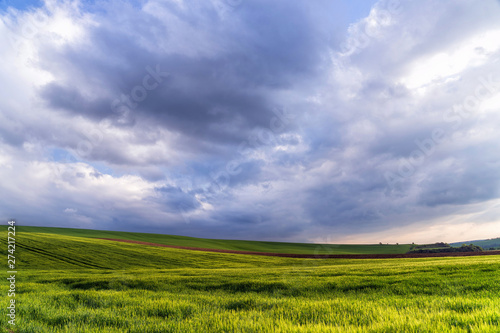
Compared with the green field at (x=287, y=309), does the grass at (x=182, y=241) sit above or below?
below

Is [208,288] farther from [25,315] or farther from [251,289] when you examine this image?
[25,315]

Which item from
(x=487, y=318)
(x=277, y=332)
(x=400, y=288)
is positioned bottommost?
(x=400, y=288)

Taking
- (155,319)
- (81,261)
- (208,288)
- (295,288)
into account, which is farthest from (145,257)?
(155,319)

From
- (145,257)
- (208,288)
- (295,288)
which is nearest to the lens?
(295,288)

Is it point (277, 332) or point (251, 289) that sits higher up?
point (277, 332)

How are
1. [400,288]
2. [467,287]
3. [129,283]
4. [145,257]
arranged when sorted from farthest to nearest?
[145,257] < [129,283] < [400,288] < [467,287]

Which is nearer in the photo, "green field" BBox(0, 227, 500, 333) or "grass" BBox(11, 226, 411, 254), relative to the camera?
"green field" BBox(0, 227, 500, 333)

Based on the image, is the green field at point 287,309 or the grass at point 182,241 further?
the grass at point 182,241

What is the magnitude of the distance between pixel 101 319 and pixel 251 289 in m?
7.35

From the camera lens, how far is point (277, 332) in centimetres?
479

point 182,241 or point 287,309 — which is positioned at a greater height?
point 287,309

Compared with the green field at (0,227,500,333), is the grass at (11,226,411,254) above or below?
below

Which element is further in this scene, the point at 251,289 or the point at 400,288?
the point at 251,289

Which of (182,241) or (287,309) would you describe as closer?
(287,309)
